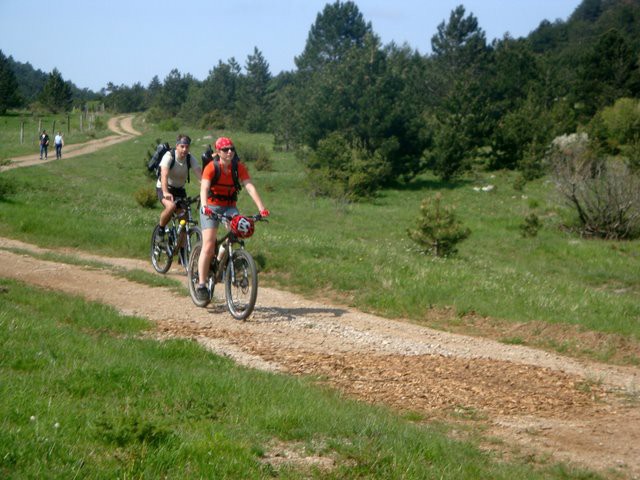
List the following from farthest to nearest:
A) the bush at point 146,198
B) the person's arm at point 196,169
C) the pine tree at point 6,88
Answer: the pine tree at point 6,88 < the bush at point 146,198 < the person's arm at point 196,169

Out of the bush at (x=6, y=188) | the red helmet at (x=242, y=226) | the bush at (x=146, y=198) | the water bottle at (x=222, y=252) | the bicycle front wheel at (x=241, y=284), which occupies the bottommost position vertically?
the bush at (x=146, y=198)

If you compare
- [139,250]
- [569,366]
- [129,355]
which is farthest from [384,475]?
[139,250]

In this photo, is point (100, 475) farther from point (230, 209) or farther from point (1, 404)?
point (230, 209)

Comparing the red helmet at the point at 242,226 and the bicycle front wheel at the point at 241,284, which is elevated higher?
the red helmet at the point at 242,226

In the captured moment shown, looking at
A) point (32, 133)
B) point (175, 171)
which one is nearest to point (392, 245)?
point (175, 171)

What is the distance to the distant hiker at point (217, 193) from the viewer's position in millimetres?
9742

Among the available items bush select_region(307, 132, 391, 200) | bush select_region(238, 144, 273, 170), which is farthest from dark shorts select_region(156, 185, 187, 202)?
bush select_region(238, 144, 273, 170)

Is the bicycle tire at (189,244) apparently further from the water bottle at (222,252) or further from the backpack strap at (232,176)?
the backpack strap at (232,176)

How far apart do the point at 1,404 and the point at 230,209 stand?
5.45 metres

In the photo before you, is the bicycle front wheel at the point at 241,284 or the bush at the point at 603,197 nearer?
the bicycle front wheel at the point at 241,284

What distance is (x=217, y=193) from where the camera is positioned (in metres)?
9.89

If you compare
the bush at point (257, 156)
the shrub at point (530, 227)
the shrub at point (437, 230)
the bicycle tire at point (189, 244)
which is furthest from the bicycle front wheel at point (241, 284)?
the bush at point (257, 156)

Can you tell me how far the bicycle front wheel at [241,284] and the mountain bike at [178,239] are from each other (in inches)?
77.9

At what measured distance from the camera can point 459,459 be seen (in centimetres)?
512
